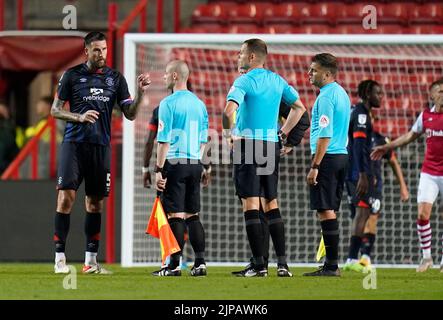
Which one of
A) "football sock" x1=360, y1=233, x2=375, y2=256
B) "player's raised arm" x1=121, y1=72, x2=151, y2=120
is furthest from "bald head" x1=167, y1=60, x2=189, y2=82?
"football sock" x1=360, y1=233, x2=375, y2=256

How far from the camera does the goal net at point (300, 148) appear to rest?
1322 centimetres

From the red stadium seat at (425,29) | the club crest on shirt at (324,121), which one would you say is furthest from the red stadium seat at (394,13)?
the club crest on shirt at (324,121)

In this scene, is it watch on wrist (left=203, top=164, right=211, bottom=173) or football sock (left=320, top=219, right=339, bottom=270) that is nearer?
football sock (left=320, top=219, right=339, bottom=270)

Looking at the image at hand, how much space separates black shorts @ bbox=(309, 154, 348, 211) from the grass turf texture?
0.58 metres

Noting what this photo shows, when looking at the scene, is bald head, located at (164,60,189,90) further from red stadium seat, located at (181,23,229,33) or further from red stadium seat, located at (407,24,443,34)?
red stadium seat, located at (407,24,443,34)

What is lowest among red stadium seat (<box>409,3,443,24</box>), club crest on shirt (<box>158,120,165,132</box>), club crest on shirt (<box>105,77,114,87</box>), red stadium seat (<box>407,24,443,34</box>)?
club crest on shirt (<box>158,120,165,132</box>)

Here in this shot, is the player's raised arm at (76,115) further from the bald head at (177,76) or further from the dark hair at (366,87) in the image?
the dark hair at (366,87)

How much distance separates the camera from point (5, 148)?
1524 cm

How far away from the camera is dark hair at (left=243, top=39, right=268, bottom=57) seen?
970 centimetres

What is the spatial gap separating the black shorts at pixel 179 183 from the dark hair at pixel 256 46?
982 mm

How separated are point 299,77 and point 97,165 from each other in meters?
4.80

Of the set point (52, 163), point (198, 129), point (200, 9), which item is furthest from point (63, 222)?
point (200, 9)
